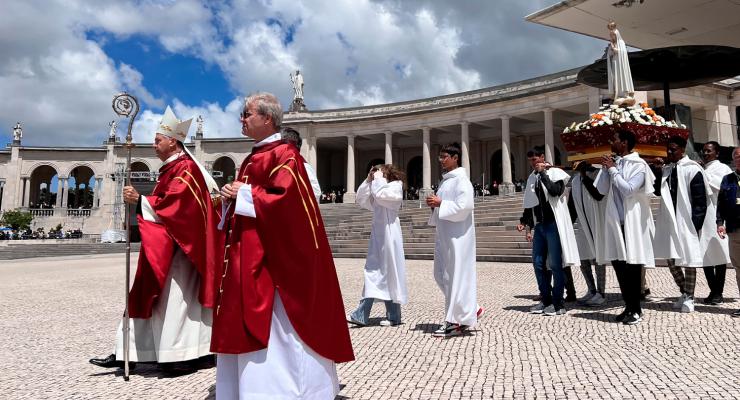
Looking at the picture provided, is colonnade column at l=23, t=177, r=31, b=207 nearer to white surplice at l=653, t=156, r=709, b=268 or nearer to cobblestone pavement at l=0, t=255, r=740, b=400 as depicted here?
cobblestone pavement at l=0, t=255, r=740, b=400

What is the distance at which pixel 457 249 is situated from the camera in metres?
5.24

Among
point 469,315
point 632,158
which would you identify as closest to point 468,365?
point 469,315

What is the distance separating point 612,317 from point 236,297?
4997mm

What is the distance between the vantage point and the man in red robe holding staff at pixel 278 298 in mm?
2773

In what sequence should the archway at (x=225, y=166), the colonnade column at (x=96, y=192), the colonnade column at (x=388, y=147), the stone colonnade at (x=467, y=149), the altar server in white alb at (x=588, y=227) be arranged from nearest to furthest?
the altar server in white alb at (x=588, y=227), the stone colonnade at (x=467, y=149), the colonnade column at (x=388, y=147), the colonnade column at (x=96, y=192), the archway at (x=225, y=166)

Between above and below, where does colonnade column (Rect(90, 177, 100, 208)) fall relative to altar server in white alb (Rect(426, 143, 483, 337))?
above

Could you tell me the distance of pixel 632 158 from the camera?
5766mm

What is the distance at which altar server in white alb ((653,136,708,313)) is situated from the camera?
6277mm

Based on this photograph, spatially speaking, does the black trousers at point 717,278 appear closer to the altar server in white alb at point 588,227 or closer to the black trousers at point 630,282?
the altar server in white alb at point 588,227

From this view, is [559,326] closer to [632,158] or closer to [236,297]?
[632,158]

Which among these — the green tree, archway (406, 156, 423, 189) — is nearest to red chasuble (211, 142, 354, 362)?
archway (406, 156, 423, 189)

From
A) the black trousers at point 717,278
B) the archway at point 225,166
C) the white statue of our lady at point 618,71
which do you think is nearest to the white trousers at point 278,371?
the black trousers at point 717,278

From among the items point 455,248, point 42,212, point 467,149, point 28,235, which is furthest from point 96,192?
point 455,248

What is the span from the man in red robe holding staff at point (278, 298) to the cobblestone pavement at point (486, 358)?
2.00ft
